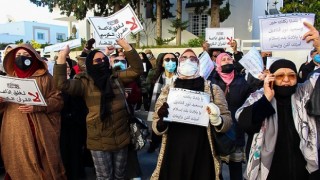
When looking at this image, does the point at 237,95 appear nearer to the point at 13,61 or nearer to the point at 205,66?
the point at 205,66

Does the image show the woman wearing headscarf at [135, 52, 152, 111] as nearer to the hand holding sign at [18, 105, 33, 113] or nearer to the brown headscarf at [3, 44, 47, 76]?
the brown headscarf at [3, 44, 47, 76]

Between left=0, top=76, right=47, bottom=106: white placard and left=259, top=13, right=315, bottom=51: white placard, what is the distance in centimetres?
293

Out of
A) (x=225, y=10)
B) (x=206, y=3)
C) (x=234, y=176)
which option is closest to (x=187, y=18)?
(x=206, y=3)

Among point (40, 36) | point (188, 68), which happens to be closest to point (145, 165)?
point (188, 68)

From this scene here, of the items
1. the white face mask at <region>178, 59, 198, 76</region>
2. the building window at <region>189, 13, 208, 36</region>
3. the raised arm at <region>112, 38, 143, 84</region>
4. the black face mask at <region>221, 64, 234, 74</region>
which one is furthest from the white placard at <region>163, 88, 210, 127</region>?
the building window at <region>189, 13, 208, 36</region>

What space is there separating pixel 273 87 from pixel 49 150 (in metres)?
2.51

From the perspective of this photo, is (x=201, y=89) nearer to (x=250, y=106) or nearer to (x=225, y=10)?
(x=250, y=106)

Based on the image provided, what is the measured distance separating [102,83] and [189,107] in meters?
1.15

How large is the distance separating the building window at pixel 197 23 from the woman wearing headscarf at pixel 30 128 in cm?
1955

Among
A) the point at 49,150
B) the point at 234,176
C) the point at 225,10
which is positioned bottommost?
the point at 234,176

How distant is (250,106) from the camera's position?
2.96 meters

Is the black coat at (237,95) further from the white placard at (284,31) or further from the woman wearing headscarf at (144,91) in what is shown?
the woman wearing headscarf at (144,91)

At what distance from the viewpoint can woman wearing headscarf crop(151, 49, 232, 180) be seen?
327 cm

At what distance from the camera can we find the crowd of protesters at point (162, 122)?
2867 mm
